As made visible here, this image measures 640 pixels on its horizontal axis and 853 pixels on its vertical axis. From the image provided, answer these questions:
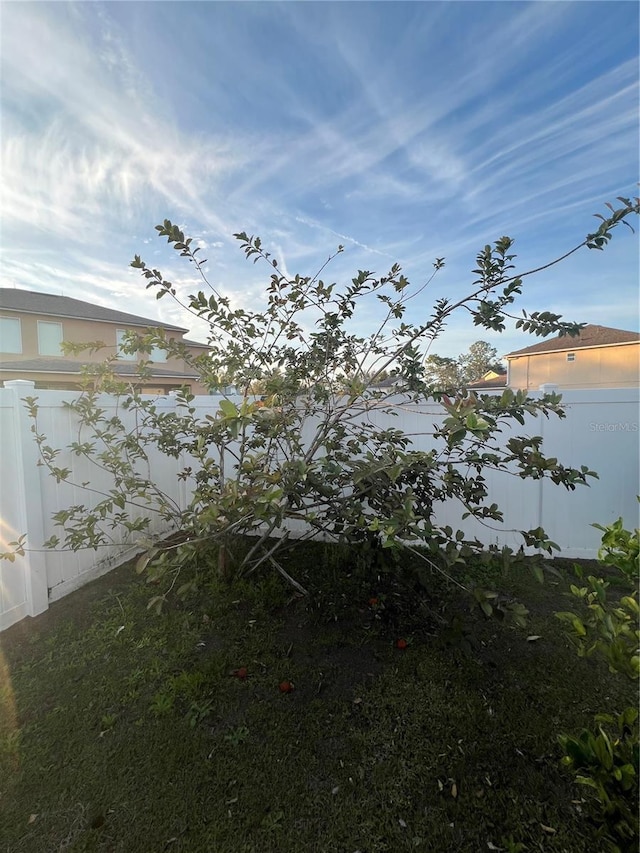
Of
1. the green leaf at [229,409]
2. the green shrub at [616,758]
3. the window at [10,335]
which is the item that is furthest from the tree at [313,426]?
the window at [10,335]

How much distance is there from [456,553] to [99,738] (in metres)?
1.69

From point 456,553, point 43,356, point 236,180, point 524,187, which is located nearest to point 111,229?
point 236,180

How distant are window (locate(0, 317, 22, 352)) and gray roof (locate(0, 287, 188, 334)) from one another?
58 cm

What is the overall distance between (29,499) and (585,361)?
73.1 ft

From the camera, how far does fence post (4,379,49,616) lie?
2.47m

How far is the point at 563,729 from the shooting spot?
1656 mm

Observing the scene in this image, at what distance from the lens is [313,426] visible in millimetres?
3484

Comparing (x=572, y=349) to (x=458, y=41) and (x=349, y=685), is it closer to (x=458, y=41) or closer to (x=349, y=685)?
(x=458, y=41)

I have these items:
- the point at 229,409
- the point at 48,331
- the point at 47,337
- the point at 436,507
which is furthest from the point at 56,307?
the point at 229,409

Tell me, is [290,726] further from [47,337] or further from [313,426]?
[47,337]

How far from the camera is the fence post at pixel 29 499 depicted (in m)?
2.47

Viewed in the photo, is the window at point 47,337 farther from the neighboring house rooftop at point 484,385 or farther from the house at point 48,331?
the neighboring house rooftop at point 484,385

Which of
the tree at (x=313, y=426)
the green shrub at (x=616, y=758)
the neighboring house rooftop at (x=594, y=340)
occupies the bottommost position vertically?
the green shrub at (x=616, y=758)

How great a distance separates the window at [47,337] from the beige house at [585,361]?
18.9 metres
